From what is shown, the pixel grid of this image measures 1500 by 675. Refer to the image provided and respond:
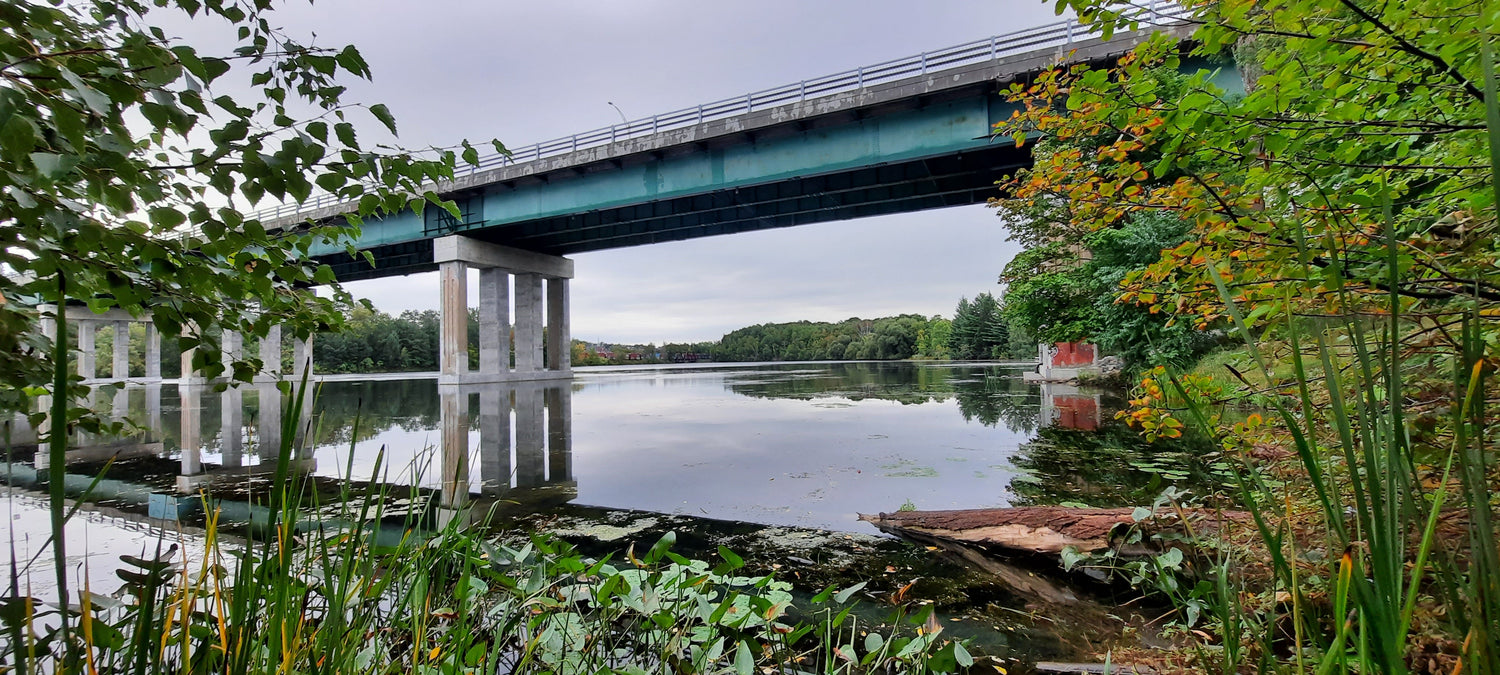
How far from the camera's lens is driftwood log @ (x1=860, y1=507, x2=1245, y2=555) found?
3.35 m

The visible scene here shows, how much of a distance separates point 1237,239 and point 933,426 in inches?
342

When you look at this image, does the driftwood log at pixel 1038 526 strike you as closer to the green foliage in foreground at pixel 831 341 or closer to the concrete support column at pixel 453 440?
the concrete support column at pixel 453 440

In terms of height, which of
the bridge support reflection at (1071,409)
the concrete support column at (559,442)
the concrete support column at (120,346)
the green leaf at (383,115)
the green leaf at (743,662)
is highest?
the concrete support column at (120,346)

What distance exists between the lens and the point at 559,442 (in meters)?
9.31

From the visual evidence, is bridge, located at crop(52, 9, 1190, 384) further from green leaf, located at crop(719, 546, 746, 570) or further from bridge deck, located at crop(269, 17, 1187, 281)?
green leaf, located at crop(719, 546, 746, 570)

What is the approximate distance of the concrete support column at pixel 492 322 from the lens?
91.4ft

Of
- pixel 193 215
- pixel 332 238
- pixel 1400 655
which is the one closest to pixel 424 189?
pixel 332 238

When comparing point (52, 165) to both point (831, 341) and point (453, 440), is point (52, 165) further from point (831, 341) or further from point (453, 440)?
point (831, 341)

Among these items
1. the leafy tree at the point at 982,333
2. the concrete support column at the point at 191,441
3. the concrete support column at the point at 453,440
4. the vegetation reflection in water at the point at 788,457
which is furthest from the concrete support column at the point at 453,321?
the leafy tree at the point at 982,333

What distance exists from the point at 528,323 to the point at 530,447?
22973 millimetres

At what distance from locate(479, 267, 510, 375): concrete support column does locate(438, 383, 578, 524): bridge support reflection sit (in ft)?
36.9

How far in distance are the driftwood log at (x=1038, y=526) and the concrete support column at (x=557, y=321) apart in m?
30.0

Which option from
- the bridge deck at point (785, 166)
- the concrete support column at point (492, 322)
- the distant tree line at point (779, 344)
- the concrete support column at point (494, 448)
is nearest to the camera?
the concrete support column at point (494, 448)

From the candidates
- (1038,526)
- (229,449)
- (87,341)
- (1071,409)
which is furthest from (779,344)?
(1038,526)
